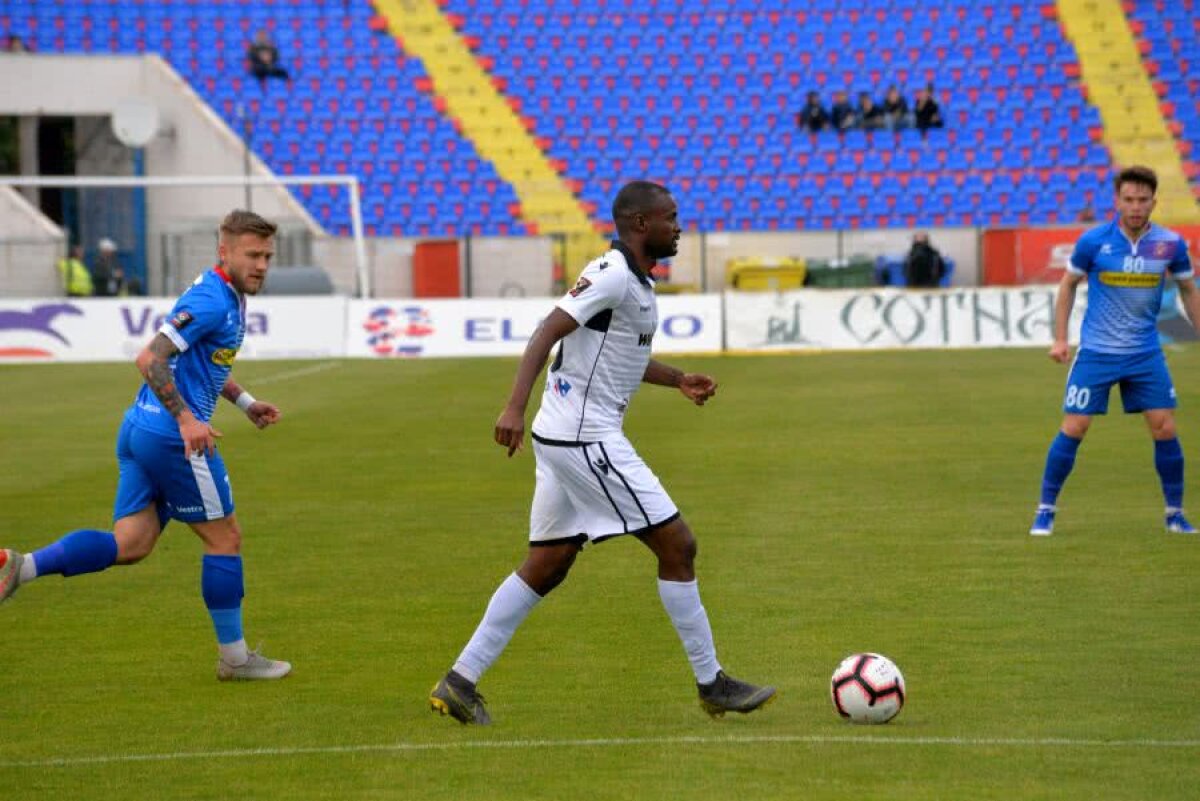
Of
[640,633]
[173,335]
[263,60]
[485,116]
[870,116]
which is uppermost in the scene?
[263,60]

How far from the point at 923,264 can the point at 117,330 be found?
48.9 ft

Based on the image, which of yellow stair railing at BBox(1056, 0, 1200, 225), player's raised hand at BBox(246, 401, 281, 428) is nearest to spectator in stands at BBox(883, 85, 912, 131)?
yellow stair railing at BBox(1056, 0, 1200, 225)

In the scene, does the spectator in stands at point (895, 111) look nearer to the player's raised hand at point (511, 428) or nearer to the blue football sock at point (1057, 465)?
the blue football sock at point (1057, 465)

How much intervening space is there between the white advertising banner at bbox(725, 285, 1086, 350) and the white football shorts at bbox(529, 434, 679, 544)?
22388 mm

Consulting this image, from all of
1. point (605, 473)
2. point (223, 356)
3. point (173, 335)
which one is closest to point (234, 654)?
point (223, 356)

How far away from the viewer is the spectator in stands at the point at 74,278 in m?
32.7

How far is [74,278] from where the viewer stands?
108ft

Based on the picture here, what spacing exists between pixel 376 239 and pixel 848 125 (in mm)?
10276

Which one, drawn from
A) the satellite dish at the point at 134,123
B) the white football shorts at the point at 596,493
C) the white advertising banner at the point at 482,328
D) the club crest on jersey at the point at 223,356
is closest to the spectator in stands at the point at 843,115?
the white advertising banner at the point at 482,328

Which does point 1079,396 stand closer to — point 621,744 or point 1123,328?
point 1123,328

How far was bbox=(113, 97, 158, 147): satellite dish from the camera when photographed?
1407 inches

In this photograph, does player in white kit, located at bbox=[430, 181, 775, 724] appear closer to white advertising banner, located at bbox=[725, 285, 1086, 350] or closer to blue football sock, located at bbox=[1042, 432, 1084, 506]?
blue football sock, located at bbox=[1042, 432, 1084, 506]

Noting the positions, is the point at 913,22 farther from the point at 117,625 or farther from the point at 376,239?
the point at 117,625

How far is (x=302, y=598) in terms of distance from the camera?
31.1ft
